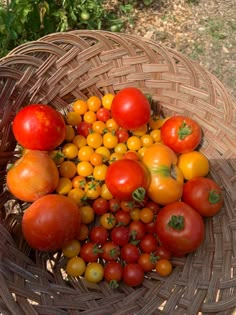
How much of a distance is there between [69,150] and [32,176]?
221 millimetres

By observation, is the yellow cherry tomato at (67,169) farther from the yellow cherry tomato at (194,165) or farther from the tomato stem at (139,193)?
the yellow cherry tomato at (194,165)

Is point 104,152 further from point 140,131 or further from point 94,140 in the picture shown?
point 140,131

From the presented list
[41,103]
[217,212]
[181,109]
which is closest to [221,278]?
[217,212]

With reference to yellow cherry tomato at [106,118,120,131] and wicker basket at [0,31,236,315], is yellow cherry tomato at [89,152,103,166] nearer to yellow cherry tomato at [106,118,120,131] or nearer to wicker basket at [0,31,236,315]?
yellow cherry tomato at [106,118,120,131]

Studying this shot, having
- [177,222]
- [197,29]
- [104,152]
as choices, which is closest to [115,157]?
[104,152]

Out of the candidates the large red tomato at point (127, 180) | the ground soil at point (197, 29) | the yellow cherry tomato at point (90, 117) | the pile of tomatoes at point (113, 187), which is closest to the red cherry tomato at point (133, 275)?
the pile of tomatoes at point (113, 187)

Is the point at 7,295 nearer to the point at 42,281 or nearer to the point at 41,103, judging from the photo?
the point at 42,281

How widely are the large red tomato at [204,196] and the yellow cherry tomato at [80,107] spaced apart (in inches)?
19.5

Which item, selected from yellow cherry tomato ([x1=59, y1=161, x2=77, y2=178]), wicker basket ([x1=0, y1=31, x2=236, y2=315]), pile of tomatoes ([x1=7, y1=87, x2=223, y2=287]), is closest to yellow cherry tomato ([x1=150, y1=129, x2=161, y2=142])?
pile of tomatoes ([x1=7, y1=87, x2=223, y2=287])

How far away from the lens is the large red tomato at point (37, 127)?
1.33 m

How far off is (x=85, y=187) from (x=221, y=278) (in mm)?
557

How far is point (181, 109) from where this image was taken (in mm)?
1562

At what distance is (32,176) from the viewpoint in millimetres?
1317

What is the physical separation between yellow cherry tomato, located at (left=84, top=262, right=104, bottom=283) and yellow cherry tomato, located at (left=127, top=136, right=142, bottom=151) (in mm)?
452
